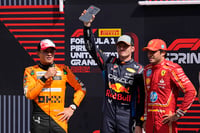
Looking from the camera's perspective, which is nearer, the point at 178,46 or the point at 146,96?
the point at 146,96

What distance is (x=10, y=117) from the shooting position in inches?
217

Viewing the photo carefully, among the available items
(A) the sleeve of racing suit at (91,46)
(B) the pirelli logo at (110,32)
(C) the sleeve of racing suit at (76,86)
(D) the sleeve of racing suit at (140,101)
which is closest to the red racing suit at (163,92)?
(D) the sleeve of racing suit at (140,101)

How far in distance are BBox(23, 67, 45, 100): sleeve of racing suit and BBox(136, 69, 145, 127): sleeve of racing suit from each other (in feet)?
3.45

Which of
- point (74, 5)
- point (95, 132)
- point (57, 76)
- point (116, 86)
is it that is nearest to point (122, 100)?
point (116, 86)

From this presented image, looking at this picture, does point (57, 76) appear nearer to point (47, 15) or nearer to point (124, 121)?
point (124, 121)

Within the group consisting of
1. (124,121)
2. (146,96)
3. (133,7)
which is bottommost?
(124,121)

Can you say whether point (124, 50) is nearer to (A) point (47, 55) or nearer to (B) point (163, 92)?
(B) point (163, 92)

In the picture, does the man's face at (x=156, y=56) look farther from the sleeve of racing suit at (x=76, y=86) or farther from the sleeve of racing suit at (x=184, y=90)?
the sleeve of racing suit at (x=76, y=86)

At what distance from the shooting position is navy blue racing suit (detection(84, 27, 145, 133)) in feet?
12.6

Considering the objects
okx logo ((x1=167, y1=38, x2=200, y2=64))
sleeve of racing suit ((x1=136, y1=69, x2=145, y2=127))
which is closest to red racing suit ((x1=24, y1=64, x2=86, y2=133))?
sleeve of racing suit ((x1=136, y1=69, x2=145, y2=127))

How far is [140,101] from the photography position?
3.84 meters

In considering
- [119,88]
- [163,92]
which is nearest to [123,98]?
[119,88]

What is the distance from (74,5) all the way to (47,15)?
0.44m

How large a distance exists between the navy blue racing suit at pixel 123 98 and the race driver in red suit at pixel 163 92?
0.71 ft
